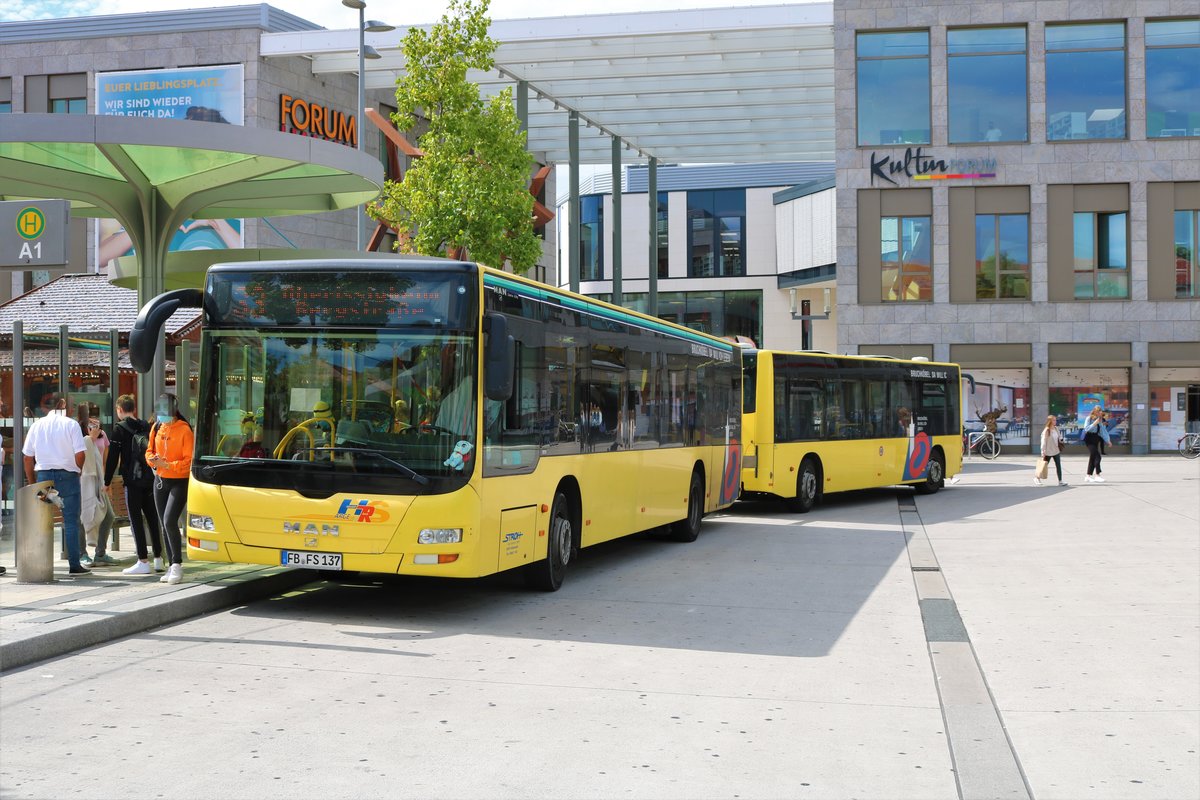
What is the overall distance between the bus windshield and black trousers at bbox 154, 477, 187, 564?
2.50ft

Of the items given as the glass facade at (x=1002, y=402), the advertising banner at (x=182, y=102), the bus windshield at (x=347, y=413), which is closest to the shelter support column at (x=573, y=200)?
the advertising banner at (x=182, y=102)

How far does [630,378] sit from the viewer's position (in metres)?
13.4

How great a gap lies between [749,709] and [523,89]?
111 ft

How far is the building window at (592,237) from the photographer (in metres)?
61.0

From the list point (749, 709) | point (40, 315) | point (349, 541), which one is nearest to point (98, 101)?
point (40, 315)

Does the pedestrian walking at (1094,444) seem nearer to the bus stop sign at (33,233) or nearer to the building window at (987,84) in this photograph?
the building window at (987,84)

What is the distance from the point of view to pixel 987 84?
3834cm

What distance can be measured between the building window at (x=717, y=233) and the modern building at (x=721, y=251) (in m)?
0.05

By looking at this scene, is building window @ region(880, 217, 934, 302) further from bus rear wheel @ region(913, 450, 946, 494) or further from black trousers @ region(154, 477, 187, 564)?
black trousers @ region(154, 477, 187, 564)

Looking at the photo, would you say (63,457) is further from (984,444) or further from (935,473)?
(984,444)

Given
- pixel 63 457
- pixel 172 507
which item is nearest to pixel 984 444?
pixel 172 507

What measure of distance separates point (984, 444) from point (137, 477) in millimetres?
31155

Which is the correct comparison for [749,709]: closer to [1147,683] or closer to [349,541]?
[1147,683]

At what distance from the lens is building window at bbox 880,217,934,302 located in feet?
126
